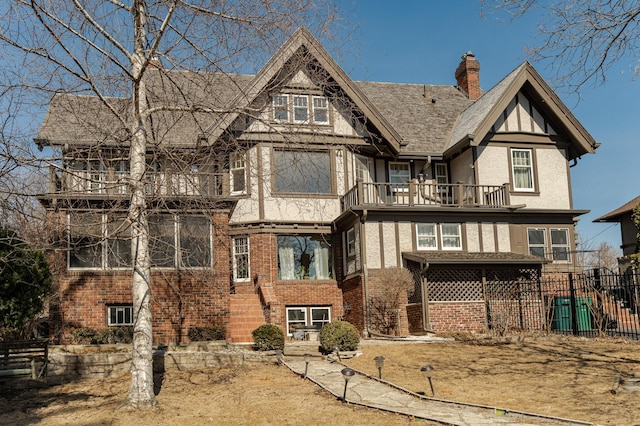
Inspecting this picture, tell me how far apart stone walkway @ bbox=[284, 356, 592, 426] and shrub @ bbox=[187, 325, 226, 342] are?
487 cm

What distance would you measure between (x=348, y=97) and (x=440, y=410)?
15158 millimetres

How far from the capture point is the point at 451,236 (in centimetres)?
2486

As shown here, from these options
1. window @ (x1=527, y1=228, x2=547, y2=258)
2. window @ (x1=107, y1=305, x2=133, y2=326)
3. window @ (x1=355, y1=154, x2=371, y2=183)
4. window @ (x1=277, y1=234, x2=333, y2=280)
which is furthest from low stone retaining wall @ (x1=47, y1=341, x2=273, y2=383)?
window @ (x1=527, y1=228, x2=547, y2=258)

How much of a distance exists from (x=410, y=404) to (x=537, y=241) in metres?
16.1

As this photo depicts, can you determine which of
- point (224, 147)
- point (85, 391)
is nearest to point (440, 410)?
point (224, 147)

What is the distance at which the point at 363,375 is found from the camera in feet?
47.9

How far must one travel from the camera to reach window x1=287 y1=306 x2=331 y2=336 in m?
24.5

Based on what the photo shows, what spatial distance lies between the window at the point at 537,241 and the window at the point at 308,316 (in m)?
8.25

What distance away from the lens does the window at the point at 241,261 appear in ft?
81.1

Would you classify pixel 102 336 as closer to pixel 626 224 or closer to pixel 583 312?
pixel 583 312

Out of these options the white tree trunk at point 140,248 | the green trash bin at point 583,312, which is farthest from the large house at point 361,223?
the white tree trunk at point 140,248

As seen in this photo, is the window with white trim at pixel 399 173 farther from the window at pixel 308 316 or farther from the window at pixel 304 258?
the window at pixel 308 316

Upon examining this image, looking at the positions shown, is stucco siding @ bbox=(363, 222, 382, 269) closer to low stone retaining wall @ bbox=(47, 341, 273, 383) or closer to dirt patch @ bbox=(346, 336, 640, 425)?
dirt patch @ bbox=(346, 336, 640, 425)

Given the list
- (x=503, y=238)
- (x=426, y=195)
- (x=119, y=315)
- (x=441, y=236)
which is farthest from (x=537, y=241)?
(x=119, y=315)
